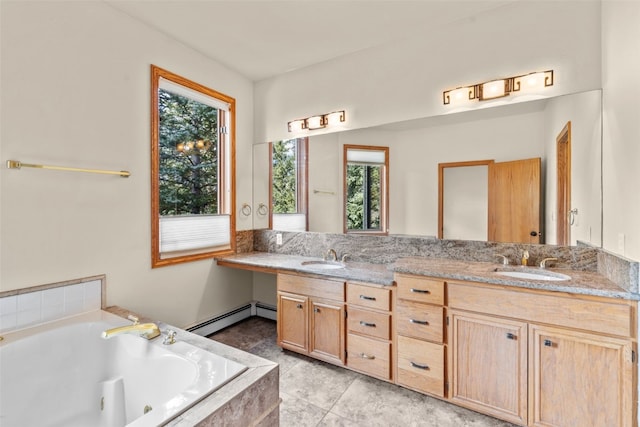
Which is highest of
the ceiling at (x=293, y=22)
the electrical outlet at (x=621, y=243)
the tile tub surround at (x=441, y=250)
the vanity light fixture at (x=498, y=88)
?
the ceiling at (x=293, y=22)

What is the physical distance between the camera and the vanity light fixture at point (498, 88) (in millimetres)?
2018

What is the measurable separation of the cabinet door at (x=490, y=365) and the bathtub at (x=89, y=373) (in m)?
1.32

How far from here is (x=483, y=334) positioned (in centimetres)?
177

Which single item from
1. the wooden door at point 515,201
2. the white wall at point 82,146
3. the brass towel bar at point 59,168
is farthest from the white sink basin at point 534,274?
the brass towel bar at point 59,168

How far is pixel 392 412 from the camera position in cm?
186

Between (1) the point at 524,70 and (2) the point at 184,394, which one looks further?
(1) the point at 524,70

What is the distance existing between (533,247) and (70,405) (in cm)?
294

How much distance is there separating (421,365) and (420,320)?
0.95 feet

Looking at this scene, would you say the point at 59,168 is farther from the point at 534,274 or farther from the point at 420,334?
the point at 534,274

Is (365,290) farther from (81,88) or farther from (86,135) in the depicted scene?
(81,88)

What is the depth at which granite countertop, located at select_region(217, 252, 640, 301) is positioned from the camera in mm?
1540

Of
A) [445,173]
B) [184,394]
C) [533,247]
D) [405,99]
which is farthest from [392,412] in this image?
[405,99]

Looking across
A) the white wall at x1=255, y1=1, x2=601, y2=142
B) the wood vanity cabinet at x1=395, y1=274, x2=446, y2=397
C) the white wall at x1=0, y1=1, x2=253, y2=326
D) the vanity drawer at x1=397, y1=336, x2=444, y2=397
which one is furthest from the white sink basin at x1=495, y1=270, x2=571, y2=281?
the white wall at x1=0, y1=1, x2=253, y2=326

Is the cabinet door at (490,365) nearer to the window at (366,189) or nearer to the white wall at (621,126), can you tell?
the white wall at (621,126)
